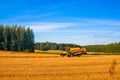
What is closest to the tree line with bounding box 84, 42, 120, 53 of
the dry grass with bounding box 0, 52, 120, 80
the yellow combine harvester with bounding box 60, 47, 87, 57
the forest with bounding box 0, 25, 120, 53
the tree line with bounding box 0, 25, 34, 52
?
the forest with bounding box 0, 25, 120, 53

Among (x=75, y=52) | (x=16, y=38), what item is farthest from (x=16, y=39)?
(x=75, y=52)

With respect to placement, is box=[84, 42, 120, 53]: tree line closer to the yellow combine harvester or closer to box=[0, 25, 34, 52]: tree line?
box=[0, 25, 34, 52]: tree line

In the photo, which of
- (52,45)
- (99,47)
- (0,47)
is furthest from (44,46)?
(0,47)

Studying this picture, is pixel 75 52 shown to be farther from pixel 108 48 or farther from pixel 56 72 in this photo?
pixel 108 48

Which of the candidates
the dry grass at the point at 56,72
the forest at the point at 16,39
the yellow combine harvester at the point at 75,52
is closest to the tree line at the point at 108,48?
the forest at the point at 16,39

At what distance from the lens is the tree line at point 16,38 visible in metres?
102

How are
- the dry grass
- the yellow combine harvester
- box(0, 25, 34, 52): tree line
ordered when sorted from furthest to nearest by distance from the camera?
box(0, 25, 34, 52): tree line < the yellow combine harvester < the dry grass

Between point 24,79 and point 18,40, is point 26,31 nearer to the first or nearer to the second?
point 18,40

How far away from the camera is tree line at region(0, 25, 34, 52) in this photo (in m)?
102

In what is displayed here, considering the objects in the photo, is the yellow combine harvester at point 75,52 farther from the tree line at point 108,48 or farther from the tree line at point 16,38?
the tree line at point 108,48

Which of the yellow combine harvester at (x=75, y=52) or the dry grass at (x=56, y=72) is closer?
the dry grass at (x=56, y=72)

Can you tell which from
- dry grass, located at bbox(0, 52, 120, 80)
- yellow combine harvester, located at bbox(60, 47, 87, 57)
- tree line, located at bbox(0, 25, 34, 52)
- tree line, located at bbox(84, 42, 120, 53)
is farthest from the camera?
tree line, located at bbox(84, 42, 120, 53)

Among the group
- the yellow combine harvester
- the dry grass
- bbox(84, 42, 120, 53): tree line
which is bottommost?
the dry grass

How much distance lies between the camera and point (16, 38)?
106 m
